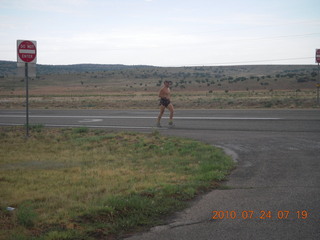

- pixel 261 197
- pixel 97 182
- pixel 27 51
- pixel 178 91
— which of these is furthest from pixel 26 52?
pixel 178 91

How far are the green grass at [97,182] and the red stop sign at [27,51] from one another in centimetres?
279

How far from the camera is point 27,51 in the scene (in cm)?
1306

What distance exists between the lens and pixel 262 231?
480 cm

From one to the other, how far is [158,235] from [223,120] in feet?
45.6

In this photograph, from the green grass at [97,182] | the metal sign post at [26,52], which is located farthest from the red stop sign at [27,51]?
the green grass at [97,182]

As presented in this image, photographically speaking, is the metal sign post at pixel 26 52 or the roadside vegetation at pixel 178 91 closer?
the metal sign post at pixel 26 52

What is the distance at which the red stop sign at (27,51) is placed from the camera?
12905mm

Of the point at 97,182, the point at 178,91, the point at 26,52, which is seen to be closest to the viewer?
the point at 97,182

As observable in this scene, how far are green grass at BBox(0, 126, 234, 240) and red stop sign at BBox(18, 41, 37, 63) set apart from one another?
2786 millimetres

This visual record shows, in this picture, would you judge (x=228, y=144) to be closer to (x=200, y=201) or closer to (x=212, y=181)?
(x=212, y=181)

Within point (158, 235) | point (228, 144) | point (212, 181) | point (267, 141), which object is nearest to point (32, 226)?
point (158, 235)

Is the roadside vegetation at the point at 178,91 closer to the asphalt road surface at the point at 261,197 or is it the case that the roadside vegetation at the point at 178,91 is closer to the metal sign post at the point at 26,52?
the metal sign post at the point at 26,52

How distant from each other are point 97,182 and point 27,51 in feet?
24.4

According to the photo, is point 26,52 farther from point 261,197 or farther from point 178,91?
point 178,91
